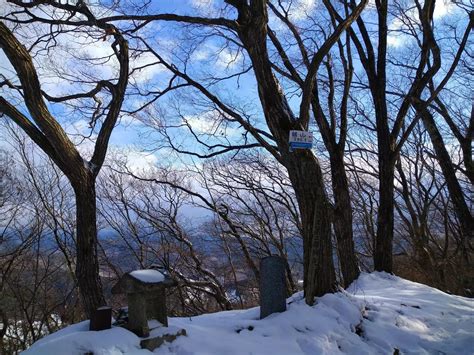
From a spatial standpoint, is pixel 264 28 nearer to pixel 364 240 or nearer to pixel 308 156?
pixel 308 156

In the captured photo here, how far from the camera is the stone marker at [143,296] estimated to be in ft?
11.3

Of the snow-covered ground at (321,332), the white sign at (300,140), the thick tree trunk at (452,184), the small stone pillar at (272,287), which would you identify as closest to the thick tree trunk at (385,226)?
the thick tree trunk at (452,184)

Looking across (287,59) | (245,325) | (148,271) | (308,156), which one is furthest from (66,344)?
(287,59)

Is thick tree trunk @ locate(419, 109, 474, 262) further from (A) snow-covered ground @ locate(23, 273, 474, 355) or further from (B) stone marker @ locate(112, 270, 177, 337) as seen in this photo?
(B) stone marker @ locate(112, 270, 177, 337)

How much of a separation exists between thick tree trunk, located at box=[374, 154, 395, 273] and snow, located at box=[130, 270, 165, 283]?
5820 mm

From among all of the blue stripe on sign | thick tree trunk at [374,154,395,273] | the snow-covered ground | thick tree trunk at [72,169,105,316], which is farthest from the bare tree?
thick tree trunk at [374,154,395,273]

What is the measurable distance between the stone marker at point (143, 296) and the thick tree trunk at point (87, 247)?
6.81 ft

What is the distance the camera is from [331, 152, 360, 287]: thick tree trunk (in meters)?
7.19

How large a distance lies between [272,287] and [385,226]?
14.7ft

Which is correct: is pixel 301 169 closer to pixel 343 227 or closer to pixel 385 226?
pixel 343 227

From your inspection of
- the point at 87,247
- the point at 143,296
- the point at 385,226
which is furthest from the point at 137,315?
the point at 385,226

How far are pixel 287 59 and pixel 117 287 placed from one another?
22.7 feet

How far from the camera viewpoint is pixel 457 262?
14.0 meters

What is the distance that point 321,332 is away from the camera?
4.08 m
